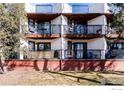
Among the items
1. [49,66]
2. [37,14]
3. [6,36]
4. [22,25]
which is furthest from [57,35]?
[6,36]

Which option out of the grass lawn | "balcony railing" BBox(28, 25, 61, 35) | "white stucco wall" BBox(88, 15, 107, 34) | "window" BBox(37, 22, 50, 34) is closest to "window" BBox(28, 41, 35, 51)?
"balcony railing" BBox(28, 25, 61, 35)

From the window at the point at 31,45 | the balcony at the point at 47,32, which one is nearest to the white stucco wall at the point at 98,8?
the balcony at the point at 47,32

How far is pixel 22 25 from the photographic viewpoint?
35.2 ft

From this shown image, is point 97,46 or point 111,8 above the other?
point 111,8

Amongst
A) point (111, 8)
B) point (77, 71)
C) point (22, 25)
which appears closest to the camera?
point (22, 25)

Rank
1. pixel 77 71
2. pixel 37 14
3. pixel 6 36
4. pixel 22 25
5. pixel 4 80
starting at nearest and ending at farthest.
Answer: pixel 4 80 → pixel 6 36 → pixel 22 25 → pixel 77 71 → pixel 37 14

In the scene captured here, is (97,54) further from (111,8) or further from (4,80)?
(4,80)

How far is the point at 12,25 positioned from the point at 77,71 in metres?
3.16

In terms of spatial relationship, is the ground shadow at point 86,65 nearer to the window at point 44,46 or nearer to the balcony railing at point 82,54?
the balcony railing at point 82,54

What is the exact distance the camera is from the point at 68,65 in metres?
12.1

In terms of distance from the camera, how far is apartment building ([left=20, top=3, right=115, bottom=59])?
564 inches

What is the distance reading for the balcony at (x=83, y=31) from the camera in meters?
14.6

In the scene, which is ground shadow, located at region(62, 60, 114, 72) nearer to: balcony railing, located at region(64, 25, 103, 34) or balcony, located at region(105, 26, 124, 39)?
balcony, located at region(105, 26, 124, 39)

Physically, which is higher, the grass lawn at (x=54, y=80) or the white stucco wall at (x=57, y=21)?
the white stucco wall at (x=57, y=21)
